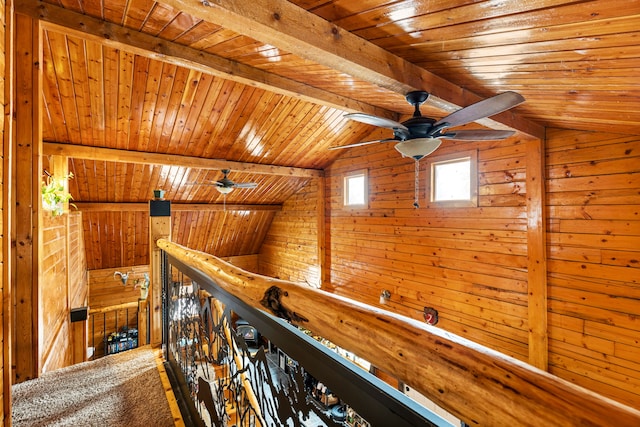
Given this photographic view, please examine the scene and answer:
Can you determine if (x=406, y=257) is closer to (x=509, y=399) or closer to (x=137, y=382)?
(x=137, y=382)

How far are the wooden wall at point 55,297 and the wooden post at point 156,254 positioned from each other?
2.85ft

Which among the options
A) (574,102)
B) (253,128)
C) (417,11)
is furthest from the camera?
(253,128)

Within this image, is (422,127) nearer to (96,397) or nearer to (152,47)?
(152,47)

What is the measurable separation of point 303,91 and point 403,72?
1494mm

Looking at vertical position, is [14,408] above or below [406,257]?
below

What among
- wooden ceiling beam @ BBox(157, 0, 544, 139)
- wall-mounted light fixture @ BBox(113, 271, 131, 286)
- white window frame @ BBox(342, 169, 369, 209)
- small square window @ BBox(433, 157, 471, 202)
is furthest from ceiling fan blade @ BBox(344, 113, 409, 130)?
wall-mounted light fixture @ BBox(113, 271, 131, 286)

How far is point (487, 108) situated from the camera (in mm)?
1791

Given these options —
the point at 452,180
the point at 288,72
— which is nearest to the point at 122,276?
the point at 288,72

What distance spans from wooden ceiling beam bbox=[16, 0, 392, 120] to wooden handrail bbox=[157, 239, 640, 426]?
286cm

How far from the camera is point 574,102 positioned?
7.70 ft

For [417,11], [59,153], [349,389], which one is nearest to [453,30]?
[417,11]

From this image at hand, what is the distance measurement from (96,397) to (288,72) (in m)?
3.09

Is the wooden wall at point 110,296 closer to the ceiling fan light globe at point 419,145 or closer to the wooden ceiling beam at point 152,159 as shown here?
Answer: the wooden ceiling beam at point 152,159

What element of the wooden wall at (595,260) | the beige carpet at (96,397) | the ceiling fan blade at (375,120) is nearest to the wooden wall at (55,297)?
the beige carpet at (96,397)
